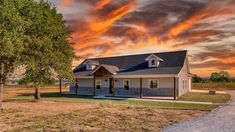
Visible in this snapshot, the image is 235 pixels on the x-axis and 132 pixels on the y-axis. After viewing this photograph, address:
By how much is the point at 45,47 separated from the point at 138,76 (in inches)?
589

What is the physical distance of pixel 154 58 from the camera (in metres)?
36.0

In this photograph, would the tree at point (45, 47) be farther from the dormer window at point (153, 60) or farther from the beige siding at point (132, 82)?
the dormer window at point (153, 60)

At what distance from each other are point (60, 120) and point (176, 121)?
751 centimetres

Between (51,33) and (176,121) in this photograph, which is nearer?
(176,121)

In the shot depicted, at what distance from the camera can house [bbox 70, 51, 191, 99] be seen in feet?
109

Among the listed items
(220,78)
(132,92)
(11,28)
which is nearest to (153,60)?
(132,92)

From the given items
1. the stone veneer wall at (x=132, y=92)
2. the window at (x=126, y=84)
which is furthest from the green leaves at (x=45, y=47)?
the stone veneer wall at (x=132, y=92)

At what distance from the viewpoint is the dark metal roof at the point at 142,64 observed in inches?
1335

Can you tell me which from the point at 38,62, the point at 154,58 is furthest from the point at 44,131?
the point at 154,58

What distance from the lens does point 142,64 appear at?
125 feet

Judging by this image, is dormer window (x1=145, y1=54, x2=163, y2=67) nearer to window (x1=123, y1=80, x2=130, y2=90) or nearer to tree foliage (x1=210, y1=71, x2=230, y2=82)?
window (x1=123, y1=80, x2=130, y2=90)

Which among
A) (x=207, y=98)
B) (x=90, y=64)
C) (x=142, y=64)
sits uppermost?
(x=90, y=64)

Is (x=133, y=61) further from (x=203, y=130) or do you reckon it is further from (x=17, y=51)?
(x=203, y=130)

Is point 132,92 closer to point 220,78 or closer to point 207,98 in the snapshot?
point 207,98
